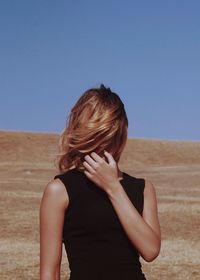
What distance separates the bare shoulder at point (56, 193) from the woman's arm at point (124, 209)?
0.12 m

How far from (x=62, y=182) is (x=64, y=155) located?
14 centimetres

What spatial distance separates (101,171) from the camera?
8.57ft

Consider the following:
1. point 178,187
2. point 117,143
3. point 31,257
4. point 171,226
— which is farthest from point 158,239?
point 178,187

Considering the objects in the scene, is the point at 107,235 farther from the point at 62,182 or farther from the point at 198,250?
the point at 198,250

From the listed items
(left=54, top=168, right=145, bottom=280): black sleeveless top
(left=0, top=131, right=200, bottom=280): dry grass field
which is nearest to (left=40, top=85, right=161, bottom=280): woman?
(left=54, top=168, right=145, bottom=280): black sleeveless top

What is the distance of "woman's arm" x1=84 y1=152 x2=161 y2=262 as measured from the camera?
2.56 metres

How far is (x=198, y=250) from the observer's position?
572 inches

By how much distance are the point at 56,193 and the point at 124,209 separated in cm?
27

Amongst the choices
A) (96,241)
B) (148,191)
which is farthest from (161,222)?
(96,241)

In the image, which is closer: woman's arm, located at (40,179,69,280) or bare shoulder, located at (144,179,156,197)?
woman's arm, located at (40,179,69,280)

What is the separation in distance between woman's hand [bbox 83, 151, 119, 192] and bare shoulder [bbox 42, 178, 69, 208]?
0.12m

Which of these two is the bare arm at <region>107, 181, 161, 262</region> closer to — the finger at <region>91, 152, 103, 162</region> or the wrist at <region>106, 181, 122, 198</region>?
the wrist at <region>106, 181, 122, 198</region>

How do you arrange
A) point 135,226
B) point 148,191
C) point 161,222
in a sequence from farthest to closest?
1. point 161,222
2. point 148,191
3. point 135,226

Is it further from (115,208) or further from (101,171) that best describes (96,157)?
(115,208)
